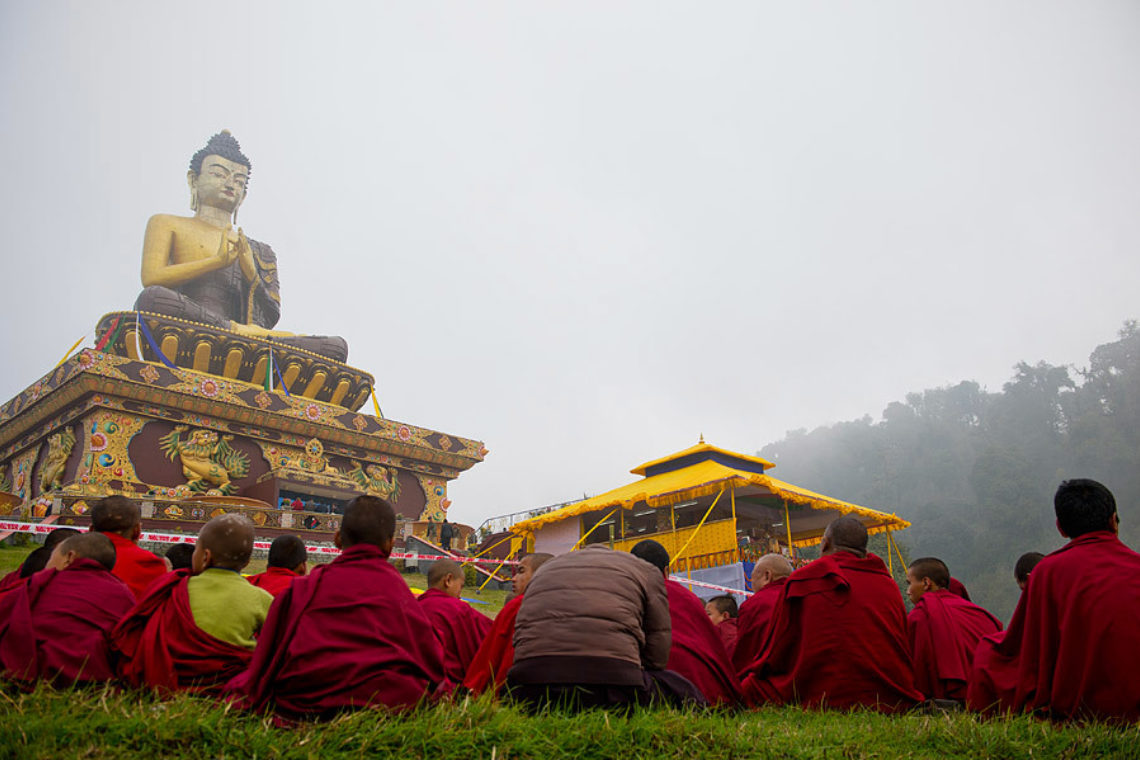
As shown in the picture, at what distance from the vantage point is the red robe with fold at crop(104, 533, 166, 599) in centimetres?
386

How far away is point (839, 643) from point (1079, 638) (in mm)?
920

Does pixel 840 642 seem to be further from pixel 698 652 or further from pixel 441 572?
pixel 441 572

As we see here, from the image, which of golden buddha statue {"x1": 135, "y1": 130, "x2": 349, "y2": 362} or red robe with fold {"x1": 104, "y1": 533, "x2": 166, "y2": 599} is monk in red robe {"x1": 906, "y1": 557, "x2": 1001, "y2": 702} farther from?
golden buddha statue {"x1": 135, "y1": 130, "x2": 349, "y2": 362}

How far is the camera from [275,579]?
3.82 metres

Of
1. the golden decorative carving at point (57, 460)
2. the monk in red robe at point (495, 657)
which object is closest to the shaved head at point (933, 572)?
the monk in red robe at point (495, 657)

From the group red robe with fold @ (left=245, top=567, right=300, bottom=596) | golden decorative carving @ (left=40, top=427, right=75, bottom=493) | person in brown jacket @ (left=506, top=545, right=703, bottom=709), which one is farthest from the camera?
golden decorative carving @ (left=40, top=427, right=75, bottom=493)

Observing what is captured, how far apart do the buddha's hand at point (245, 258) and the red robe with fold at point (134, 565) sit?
15.6 meters

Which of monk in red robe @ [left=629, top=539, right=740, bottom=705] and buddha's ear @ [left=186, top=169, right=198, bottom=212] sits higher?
buddha's ear @ [left=186, top=169, right=198, bottom=212]

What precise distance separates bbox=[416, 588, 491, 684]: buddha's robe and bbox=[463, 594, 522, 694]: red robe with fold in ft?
1.04

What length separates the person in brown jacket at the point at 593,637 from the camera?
9.09 ft

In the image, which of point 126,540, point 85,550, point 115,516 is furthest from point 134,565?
point 85,550

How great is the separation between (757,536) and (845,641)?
11743 mm

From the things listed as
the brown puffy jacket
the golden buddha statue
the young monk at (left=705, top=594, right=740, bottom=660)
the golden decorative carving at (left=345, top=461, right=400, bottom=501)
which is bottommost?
the young monk at (left=705, top=594, right=740, bottom=660)

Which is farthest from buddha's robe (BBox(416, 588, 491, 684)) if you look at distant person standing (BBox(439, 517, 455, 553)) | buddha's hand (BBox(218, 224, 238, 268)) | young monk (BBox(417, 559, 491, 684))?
buddha's hand (BBox(218, 224, 238, 268))
